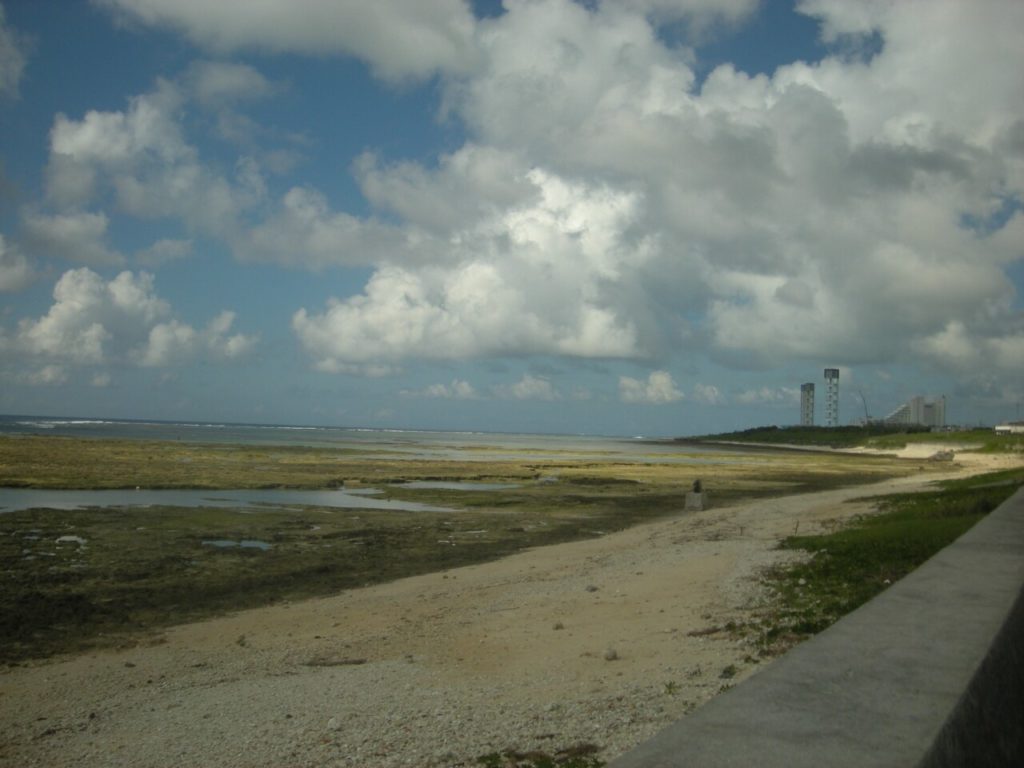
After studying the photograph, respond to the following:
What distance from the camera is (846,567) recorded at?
14727 millimetres

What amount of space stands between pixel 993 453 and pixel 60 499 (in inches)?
3646

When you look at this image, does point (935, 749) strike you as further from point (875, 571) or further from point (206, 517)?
point (206, 517)

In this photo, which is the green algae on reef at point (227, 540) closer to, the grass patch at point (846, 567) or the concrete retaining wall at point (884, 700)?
the grass patch at point (846, 567)

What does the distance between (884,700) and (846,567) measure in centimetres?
1151

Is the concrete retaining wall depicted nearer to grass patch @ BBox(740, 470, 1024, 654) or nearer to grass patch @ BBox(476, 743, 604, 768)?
grass patch @ BBox(476, 743, 604, 768)

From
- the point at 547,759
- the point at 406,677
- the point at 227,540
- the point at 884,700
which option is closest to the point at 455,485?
the point at 227,540

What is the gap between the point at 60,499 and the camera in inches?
1403

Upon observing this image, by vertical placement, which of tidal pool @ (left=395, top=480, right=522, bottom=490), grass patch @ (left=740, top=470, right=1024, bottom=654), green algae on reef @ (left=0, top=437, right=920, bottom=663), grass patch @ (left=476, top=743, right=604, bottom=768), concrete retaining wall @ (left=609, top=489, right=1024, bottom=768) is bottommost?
tidal pool @ (left=395, top=480, right=522, bottom=490)

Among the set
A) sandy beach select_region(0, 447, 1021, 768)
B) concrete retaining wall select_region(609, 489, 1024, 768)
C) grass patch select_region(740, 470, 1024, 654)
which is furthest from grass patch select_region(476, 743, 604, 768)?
grass patch select_region(740, 470, 1024, 654)

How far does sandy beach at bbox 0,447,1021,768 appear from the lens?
26.9ft

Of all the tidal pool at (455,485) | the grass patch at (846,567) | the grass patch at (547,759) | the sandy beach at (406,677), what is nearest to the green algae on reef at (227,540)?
the tidal pool at (455,485)

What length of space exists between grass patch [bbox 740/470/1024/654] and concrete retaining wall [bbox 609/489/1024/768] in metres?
4.24

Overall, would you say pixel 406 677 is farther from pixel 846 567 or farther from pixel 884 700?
pixel 846 567

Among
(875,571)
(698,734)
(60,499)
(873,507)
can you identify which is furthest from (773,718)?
(60,499)
